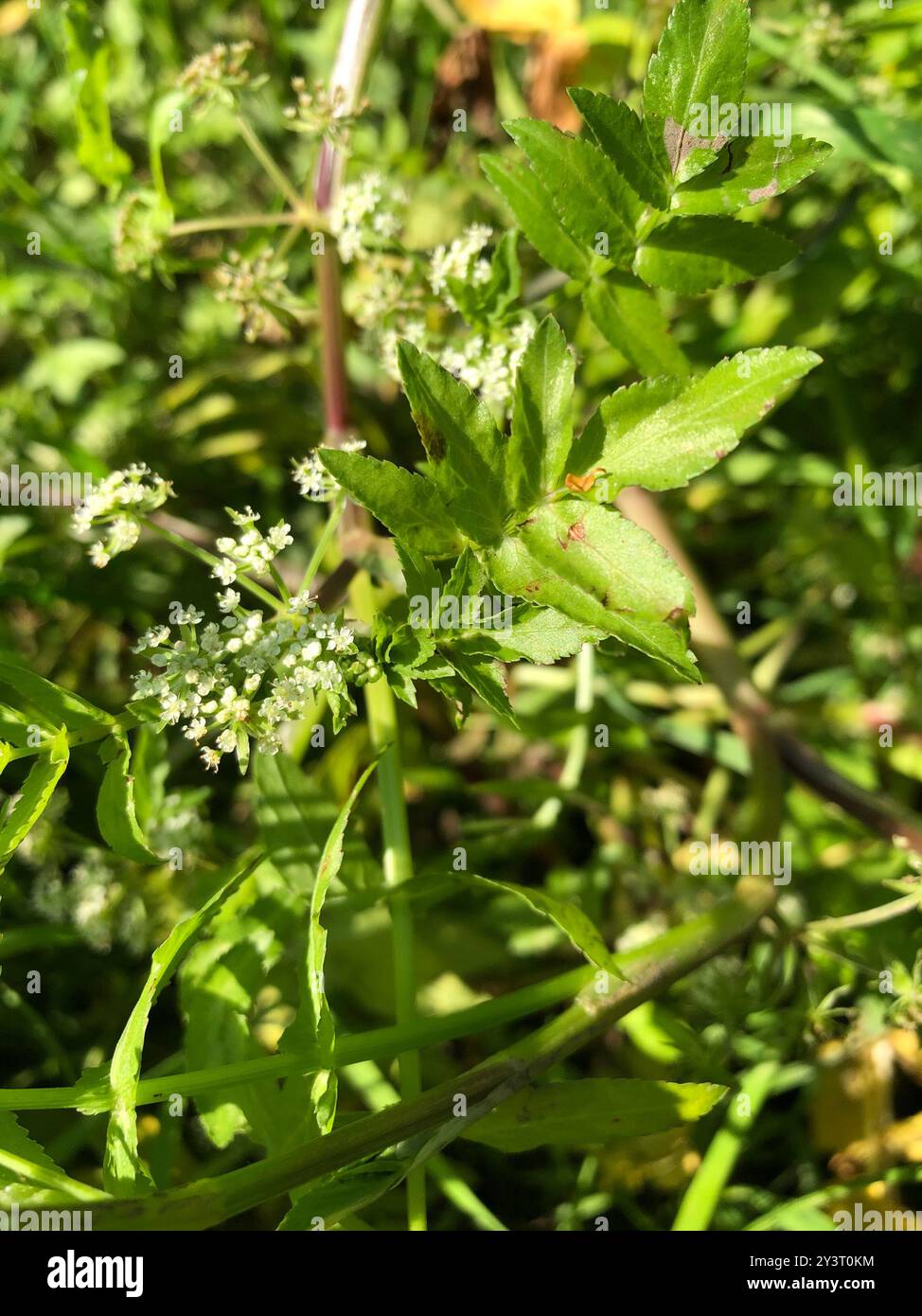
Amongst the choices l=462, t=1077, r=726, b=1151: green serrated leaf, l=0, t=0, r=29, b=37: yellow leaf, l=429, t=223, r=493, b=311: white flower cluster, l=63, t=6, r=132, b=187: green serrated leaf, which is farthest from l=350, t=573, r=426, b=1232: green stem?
l=0, t=0, r=29, b=37: yellow leaf

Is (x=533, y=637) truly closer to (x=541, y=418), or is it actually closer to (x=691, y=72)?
(x=541, y=418)

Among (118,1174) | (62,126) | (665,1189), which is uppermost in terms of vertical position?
(62,126)

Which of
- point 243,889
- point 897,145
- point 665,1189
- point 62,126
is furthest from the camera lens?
point 62,126

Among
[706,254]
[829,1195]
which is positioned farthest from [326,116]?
[829,1195]

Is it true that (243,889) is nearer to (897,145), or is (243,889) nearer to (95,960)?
(95,960)

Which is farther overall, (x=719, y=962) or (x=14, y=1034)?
(x=14, y=1034)

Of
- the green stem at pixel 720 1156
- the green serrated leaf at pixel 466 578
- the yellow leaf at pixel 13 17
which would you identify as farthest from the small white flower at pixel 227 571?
the yellow leaf at pixel 13 17

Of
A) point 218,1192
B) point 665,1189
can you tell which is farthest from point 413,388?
point 665,1189
